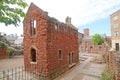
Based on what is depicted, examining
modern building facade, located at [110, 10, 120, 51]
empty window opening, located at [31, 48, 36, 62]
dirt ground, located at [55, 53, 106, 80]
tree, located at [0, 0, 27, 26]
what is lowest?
dirt ground, located at [55, 53, 106, 80]

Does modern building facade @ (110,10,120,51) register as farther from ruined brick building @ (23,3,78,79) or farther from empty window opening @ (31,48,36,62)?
empty window opening @ (31,48,36,62)

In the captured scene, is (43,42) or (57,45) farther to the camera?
(57,45)

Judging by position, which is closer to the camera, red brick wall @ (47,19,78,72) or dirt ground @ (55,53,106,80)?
red brick wall @ (47,19,78,72)

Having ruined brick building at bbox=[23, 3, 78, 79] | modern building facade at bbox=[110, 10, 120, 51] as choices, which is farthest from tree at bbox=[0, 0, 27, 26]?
modern building facade at bbox=[110, 10, 120, 51]

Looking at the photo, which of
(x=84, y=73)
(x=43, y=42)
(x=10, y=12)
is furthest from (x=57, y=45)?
(x=10, y=12)

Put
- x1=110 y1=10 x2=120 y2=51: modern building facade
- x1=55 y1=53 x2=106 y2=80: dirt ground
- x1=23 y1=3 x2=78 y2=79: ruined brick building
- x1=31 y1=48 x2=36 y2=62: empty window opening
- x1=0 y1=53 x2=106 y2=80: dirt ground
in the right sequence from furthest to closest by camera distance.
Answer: x1=110 y1=10 x2=120 y2=51: modern building facade → x1=31 y1=48 x2=36 y2=62: empty window opening → x1=0 y1=53 x2=106 y2=80: dirt ground → x1=55 y1=53 x2=106 y2=80: dirt ground → x1=23 y1=3 x2=78 y2=79: ruined brick building

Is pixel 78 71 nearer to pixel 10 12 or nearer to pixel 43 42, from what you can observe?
pixel 43 42

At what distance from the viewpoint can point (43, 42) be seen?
16.7m

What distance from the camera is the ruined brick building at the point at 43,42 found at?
16469mm

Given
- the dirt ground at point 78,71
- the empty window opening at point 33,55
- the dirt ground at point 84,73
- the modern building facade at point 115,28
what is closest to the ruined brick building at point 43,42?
the empty window opening at point 33,55

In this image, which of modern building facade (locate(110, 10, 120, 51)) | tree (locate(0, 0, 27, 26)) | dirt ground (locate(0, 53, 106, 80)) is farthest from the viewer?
modern building facade (locate(110, 10, 120, 51))

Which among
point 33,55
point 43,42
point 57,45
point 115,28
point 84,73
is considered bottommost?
point 84,73

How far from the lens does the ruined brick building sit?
1647cm

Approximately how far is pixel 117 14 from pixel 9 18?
4956 cm
